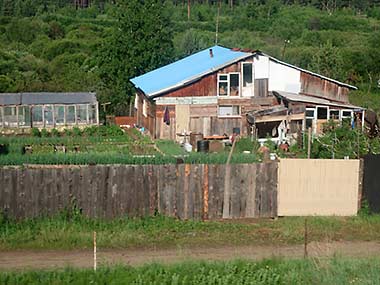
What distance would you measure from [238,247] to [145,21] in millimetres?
34193

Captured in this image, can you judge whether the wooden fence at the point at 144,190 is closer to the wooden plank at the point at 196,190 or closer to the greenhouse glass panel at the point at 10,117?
the wooden plank at the point at 196,190

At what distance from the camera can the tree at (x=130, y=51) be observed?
4584 centimetres

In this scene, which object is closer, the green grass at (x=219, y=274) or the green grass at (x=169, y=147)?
the green grass at (x=219, y=274)

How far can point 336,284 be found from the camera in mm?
10992

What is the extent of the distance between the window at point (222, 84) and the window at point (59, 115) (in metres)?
8.95

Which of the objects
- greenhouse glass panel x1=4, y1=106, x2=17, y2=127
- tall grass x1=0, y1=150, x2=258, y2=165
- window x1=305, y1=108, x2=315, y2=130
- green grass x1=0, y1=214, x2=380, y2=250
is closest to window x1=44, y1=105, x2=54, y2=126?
greenhouse glass panel x1=4, y1=106, x2=17, y2=127

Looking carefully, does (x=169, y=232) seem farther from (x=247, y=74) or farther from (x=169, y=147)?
(x=247, y=74)

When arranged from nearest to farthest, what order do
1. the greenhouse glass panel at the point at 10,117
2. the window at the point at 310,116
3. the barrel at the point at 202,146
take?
Answer: the barrel at the point at 202,146
the window at the point at 310,116
the greenhouse glass panel at the point at 10,117

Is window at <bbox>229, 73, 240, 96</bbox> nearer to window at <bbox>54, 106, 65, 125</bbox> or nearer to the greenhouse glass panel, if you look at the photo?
window at <bbox>54, 106, 65, 125</bbox>

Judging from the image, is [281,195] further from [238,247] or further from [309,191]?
[238,247]

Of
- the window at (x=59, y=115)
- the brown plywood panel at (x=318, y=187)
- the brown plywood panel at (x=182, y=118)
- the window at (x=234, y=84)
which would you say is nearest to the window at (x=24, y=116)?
the window at (x=59, y=115)

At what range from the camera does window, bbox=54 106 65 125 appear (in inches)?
1471

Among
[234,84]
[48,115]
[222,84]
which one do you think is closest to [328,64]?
[234,84]

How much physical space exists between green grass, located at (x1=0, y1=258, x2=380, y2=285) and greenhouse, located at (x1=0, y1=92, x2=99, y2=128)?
25735 mm
